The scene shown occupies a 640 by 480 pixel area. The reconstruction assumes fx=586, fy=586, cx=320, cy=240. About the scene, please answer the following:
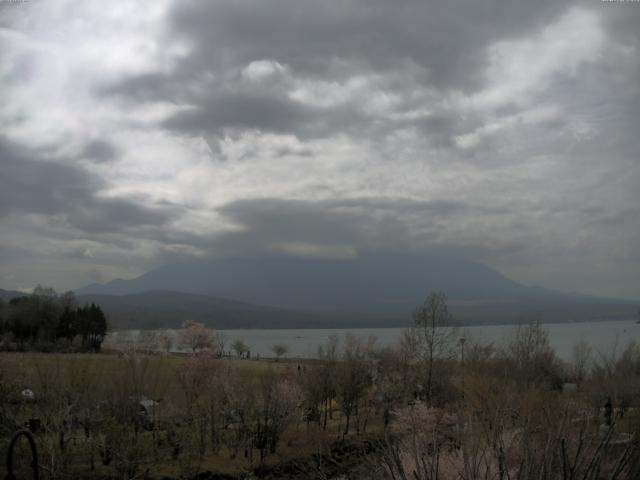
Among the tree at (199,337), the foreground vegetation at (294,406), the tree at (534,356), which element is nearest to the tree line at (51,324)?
the tree at (199,337)

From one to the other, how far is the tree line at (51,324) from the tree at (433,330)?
211 feet

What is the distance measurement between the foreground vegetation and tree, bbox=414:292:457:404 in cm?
15

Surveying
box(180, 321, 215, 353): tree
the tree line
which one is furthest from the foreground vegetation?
the tree line

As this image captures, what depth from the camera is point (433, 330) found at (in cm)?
5541

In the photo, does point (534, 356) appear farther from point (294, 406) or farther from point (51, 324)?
point (51, 324)

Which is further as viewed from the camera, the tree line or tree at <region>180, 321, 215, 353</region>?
the tree line

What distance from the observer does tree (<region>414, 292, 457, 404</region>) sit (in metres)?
55.1

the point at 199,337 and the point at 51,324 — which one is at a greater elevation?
the point at 199,337

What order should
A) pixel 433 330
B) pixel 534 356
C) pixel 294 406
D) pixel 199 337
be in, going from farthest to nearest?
pixel 199 337 → pixel 534 356 → pixel 433 330 → pixel 294 406

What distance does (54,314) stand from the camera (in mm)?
110625

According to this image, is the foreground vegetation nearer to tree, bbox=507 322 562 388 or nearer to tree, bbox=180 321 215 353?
tree, bbox=507 322 562 388

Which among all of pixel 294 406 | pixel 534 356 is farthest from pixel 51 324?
pixel 534 356

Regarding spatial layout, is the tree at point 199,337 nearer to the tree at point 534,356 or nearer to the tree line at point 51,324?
the tree at point 534,356

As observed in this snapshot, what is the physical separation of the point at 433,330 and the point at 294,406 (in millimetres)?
18279
